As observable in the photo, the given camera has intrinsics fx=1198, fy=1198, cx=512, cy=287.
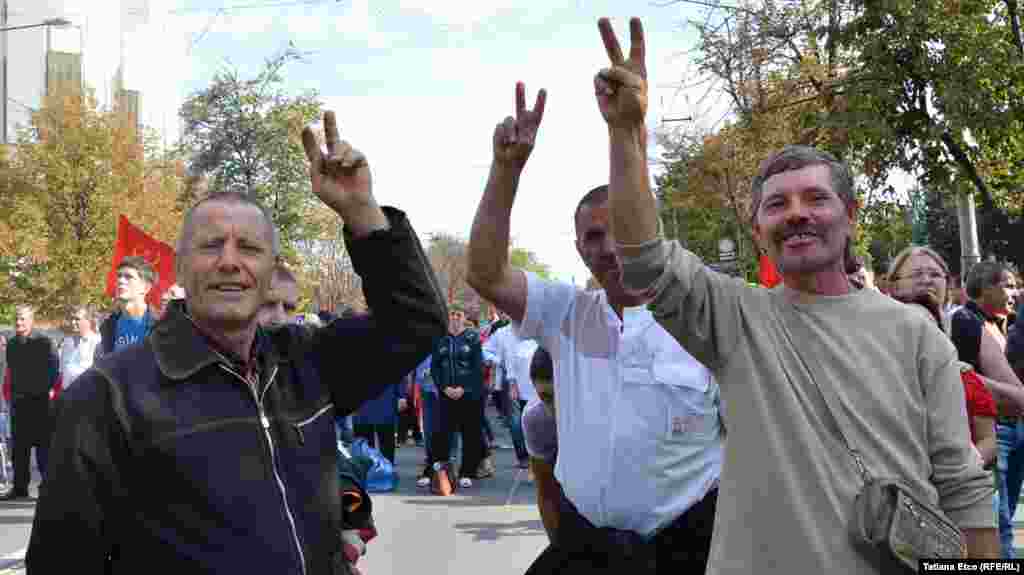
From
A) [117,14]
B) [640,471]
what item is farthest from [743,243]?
[117,14]

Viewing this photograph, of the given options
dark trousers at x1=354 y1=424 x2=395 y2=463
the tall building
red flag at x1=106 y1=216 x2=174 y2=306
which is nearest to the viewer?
red flag at x1=106 y1=216 x2=174 y2=306

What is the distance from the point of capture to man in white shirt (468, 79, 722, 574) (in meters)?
3.18

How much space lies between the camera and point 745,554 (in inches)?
98.8

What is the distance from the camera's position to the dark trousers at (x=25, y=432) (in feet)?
37.8

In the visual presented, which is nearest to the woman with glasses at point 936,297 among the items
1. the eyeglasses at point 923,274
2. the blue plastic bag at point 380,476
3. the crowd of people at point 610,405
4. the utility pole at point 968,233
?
the eyeglasses at point 923,274

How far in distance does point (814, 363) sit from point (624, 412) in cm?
82

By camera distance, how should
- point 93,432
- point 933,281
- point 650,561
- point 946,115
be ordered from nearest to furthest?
point 93,432 → point 650,561 → point 933,281 → point 946,115

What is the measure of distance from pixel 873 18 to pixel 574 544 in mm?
10407

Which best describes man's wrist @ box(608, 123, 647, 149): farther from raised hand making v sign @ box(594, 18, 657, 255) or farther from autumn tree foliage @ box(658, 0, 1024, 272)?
autumn tree foliage @ box(658, 0, 1024, 272)

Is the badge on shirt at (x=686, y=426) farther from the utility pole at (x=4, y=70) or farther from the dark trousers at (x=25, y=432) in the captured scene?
the utility pole at (x=4, y=70)

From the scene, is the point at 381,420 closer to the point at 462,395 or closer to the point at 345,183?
the point at 462,395

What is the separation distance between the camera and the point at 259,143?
3406 cm

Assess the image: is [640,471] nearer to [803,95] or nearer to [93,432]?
[93,432]

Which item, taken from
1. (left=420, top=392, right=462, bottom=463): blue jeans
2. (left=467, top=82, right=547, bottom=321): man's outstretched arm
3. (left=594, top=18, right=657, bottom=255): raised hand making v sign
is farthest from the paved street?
(left=594, top=18, right=657, bottom=255): raised hand making v sign
